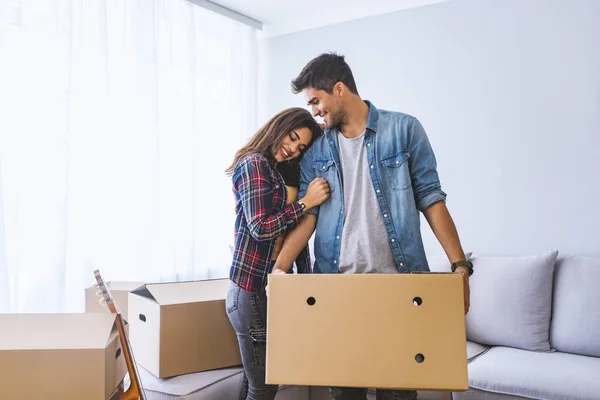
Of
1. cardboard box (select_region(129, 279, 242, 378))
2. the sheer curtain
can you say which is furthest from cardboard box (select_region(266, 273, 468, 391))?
the sheer curtain

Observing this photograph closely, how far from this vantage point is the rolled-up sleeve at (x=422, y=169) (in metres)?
1.54

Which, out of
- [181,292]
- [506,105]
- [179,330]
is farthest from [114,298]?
[506,105]

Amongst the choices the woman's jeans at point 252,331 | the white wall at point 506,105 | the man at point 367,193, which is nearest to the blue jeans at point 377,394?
the man at point 367,193

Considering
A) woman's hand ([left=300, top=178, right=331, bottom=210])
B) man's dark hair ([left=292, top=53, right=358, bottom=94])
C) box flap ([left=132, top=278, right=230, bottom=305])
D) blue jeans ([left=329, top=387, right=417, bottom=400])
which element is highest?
man's dark hair ([left=292, top=53, right=358, bottom=94])

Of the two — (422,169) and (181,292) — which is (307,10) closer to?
(181,292)

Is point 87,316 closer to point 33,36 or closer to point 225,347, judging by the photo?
point 225,347

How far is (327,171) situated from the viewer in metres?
1.62

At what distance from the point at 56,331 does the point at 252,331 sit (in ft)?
1.78

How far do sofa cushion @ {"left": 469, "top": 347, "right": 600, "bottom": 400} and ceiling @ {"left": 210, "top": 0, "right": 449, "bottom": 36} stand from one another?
6.53 feet

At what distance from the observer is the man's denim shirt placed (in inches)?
59.2

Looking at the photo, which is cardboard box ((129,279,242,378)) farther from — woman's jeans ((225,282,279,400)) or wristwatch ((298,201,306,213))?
wristwatch ((298,201,306,213))

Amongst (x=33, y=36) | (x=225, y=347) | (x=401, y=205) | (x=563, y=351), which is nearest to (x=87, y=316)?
(x=225, y=347)

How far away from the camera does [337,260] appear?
1550 millimetres

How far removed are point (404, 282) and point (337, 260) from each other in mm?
396
